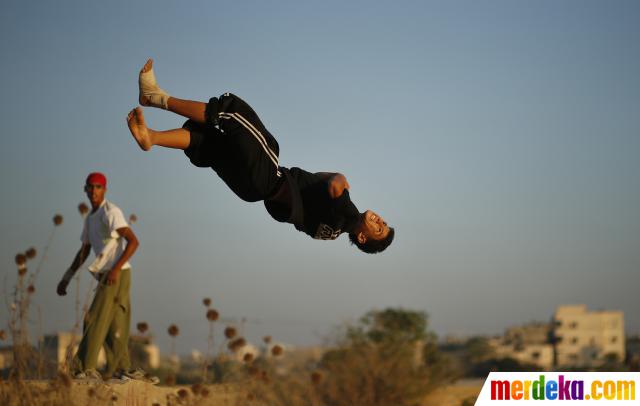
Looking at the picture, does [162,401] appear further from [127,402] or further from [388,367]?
[388,367]

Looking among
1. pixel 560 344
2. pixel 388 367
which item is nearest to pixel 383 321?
pixel 388 367

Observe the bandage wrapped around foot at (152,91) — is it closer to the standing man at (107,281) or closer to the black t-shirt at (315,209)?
the black t-shirt at (315,209)

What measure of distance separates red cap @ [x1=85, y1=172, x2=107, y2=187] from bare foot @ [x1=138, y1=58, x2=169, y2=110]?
227cm

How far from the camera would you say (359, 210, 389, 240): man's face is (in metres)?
8.01

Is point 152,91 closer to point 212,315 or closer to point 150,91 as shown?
point 150,91

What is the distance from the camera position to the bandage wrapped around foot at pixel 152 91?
24.1 feet

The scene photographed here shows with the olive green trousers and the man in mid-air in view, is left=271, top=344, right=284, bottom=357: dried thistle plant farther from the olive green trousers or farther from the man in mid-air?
the olive green trousers

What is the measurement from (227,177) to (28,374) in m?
2.49

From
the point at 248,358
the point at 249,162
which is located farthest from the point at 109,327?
the point at 248,358

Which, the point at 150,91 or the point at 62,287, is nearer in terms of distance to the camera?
the point at 150,91

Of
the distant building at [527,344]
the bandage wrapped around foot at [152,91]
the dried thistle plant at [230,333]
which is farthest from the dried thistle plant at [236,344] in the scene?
the distant building at [527,344]

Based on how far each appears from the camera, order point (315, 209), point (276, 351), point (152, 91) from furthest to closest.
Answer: point (315, 209)
point (152, 91)
point (276, 351)

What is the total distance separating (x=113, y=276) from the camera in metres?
8.96

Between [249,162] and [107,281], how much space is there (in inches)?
106
